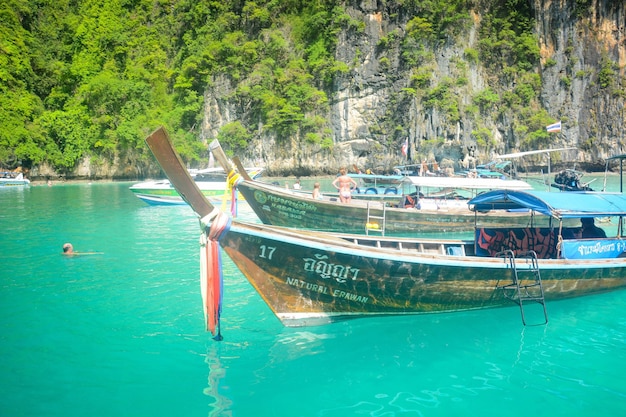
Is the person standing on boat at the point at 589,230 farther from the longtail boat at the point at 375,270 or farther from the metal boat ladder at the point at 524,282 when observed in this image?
the metal boat ladder at the point at 524,282

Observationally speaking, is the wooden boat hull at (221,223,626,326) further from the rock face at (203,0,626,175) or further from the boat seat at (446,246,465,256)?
the rock face at (203,0,626,175)

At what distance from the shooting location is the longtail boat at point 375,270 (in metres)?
5.00

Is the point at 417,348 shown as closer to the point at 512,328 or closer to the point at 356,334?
the point at 356,334

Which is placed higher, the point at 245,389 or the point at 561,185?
the point at 561,185

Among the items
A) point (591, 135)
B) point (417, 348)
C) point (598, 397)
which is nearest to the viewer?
point (598, 397)

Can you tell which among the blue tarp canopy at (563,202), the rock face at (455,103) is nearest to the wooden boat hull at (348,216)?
the blue tarp canopy at (563,202)

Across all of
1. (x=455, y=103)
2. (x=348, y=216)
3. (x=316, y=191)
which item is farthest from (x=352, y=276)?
(x=455, y=103)

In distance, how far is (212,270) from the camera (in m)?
4.84

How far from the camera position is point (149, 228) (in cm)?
1538

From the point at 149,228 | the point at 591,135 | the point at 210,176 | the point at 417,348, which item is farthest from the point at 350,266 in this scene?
the point at 591,135

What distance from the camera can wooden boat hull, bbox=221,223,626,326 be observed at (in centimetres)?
574

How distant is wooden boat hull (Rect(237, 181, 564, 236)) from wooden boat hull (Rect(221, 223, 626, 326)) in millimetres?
6029

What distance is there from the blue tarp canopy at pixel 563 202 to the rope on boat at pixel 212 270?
5304mm

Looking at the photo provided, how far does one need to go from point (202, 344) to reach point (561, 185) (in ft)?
45.2
